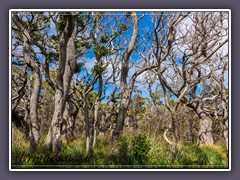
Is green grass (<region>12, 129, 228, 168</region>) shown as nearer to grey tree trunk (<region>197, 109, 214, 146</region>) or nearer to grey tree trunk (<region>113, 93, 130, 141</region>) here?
grey tree trunk (<region>197, 109, 214, 146</region>)

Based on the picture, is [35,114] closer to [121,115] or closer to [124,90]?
[121,115]

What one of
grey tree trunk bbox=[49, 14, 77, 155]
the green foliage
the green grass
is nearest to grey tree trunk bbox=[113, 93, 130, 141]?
the green grass

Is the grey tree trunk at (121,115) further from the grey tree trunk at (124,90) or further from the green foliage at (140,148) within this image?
the green foliage at (140,148)

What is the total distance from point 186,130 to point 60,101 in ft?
8.39

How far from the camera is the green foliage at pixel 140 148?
15.7ft

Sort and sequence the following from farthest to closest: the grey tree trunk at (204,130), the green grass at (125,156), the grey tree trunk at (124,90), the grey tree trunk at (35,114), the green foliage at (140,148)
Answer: the grey tree trunk at (124,90), the grey tree trunk at (204,130), the grey tree trunk at (35,114), the green foliage at (140,148), the green grass at (125,156)

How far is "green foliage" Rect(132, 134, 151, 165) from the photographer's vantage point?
15.7 feet

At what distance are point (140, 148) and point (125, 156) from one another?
285 millimetres

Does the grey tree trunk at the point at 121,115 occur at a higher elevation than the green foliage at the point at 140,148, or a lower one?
higher

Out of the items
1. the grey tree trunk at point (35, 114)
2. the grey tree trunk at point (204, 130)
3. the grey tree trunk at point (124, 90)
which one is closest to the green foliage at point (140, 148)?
the grey tree trunk at point (124, 90)

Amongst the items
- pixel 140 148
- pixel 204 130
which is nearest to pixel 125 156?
pixel 140 148

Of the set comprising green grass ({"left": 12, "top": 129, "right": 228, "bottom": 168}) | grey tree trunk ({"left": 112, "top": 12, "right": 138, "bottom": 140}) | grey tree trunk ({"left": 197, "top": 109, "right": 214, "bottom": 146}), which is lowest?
green grass ({"left": 12, "top": 129, "right": 228, "bottom": 168})

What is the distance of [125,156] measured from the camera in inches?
195
